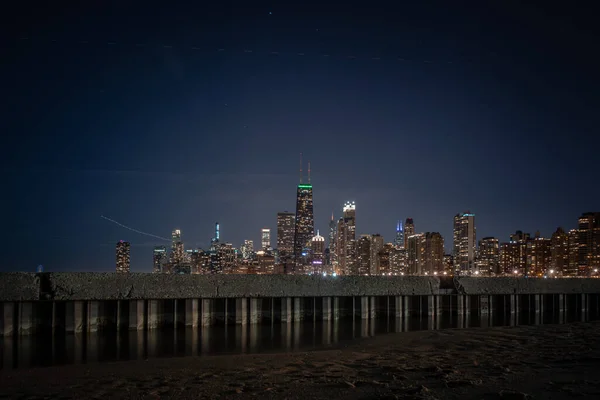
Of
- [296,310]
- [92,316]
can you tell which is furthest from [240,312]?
[92,316]

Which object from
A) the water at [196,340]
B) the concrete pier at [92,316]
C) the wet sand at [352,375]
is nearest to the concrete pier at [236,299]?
the concrete pier at [92,316]

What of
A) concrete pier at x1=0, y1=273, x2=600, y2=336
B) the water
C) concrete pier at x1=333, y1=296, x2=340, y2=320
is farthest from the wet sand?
concrete pier at x1=333, y1=296, x2=340, y2=320

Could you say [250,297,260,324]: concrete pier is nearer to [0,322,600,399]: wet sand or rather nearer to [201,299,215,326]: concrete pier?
[201,299,215,326]: concrete pier

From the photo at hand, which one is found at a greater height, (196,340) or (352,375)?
(352,375)

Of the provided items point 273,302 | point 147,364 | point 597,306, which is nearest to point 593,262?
point 597,306

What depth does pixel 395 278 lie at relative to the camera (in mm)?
26672

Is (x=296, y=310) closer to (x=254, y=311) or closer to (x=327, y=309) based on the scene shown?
(x=327, y=309)

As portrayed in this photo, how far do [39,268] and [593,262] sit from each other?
158 metres

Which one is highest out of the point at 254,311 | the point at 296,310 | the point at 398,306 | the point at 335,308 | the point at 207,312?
the point at 207,312

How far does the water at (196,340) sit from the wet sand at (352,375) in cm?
166

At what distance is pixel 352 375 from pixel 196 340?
29.0 feet

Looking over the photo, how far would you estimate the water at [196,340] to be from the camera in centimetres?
1558

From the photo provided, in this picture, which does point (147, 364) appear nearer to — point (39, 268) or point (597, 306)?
point (39, 268)

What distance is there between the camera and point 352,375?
37.4 feet
